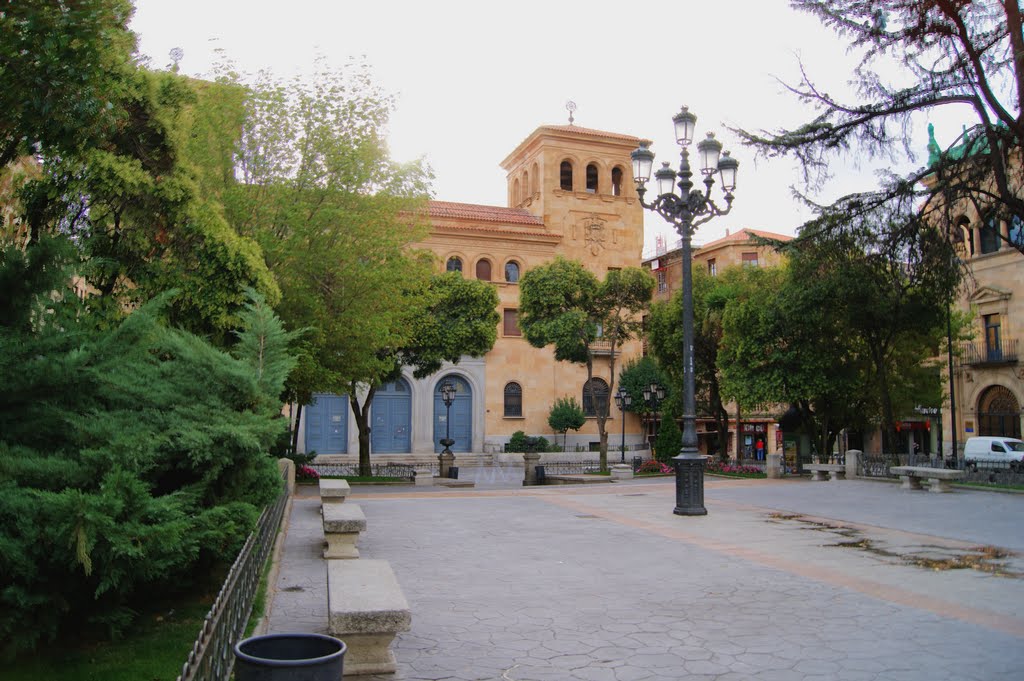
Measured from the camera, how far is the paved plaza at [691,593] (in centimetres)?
531

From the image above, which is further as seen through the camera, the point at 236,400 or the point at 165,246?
the point at 165,246

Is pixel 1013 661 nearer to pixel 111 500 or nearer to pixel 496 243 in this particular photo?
pixel 111 500

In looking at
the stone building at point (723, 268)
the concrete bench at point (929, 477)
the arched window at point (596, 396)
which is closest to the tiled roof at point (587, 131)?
the stone building at point (723, 268)

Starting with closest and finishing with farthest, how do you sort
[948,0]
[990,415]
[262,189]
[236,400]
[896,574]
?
[236,400]
[896,574]
[948,0]
[262,189]
[990,415]

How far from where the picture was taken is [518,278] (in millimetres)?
42156

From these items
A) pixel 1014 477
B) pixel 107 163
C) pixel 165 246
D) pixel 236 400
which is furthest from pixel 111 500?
pixel 1014 477

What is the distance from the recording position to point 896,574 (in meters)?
8.39

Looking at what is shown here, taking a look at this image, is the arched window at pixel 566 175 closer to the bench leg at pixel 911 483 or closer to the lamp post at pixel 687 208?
the bench leg at pixel 911 483

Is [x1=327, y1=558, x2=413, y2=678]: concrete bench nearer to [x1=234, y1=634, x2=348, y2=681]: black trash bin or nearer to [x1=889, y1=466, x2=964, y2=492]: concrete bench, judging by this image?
[x1=234, y1=634, x2=348, y2=681]: black trash bin

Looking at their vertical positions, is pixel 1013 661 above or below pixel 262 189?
below

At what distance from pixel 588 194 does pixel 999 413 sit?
876 inches

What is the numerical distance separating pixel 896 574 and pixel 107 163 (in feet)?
30.9

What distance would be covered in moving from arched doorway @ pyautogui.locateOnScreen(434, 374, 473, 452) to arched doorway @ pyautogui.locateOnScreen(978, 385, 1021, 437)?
23.8m

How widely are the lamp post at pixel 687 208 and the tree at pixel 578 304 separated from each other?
48.5 feet
